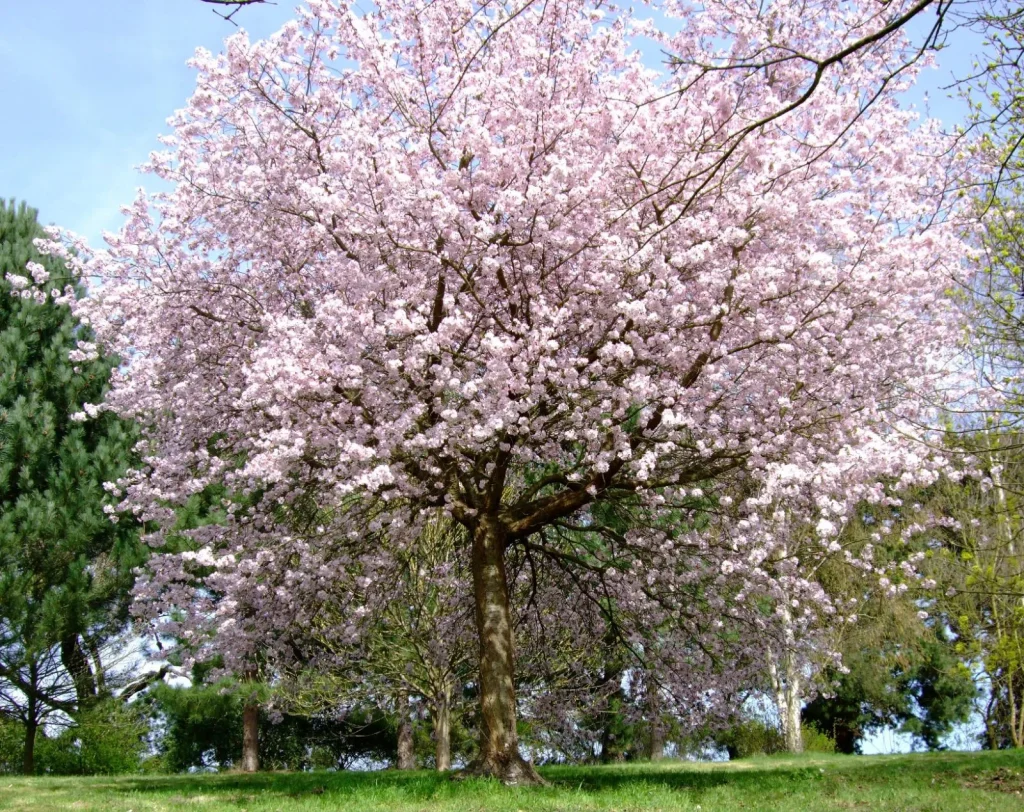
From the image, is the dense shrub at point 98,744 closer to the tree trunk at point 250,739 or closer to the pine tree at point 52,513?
the pine tree at point 52,513

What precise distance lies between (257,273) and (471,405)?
12.8 ft

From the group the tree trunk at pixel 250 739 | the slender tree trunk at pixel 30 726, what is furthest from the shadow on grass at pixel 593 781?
the tree trunk at pixel 250 739

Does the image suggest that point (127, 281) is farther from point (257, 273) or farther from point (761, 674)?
point (761, 674)

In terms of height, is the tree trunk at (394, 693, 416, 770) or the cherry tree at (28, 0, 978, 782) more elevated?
the cherry tree at (28, 0, 978, 782)

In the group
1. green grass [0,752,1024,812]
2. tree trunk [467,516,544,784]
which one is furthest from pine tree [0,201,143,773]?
tree trunk [467,516,544,784]

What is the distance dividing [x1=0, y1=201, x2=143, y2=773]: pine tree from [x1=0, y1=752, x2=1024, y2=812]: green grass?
545cm

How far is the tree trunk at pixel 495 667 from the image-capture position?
10.4m

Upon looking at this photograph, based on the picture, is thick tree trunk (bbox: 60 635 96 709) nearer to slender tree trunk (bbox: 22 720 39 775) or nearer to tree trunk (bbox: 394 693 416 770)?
slender tree trunk (bbox: 22 720 39 775)

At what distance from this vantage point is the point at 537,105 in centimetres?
1046

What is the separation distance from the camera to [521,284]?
10508 millimetres

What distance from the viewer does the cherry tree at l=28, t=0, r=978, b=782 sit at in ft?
32.2

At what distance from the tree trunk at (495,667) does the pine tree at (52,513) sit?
10372 mm

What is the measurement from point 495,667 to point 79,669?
12.7 m

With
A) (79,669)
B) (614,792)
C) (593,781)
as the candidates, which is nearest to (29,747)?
(79,669)
